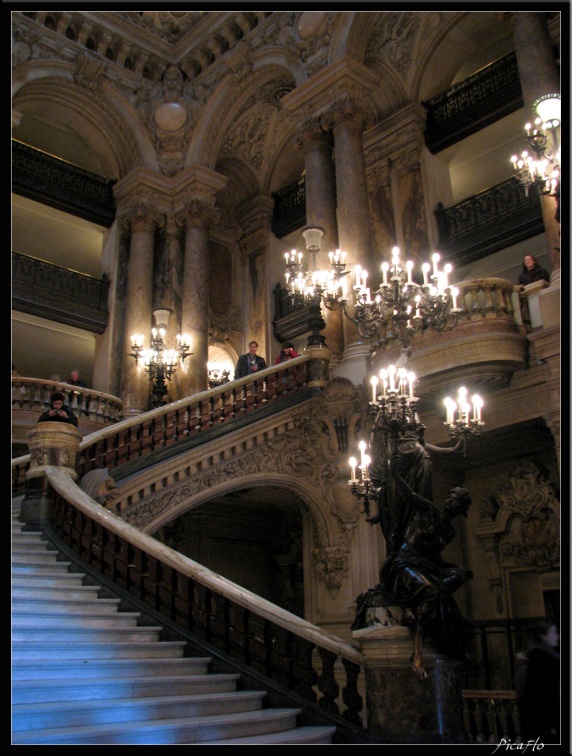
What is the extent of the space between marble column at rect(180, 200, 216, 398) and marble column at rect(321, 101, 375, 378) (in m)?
4.51

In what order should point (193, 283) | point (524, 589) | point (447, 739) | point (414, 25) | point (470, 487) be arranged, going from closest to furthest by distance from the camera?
point (447, 739), point (524, 589), point (470, 487), point (414, 25), point (193, 283)

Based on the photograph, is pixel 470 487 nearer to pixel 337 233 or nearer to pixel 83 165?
pixel 337 233

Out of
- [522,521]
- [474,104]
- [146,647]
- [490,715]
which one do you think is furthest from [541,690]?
[474,104]

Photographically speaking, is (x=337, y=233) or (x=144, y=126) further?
(x=144, y=126)

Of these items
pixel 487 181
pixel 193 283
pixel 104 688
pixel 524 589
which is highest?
pixel 487 181

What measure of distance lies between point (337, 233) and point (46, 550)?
855 centimetres

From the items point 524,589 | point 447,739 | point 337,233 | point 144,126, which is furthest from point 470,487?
point 144,126

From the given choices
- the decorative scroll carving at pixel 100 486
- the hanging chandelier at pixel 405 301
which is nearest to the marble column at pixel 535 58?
the hanging chandelier at pixel 405 301

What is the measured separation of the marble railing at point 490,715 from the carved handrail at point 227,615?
8.66 feet

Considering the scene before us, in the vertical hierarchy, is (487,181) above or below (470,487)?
above

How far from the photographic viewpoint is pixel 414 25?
1455 cm

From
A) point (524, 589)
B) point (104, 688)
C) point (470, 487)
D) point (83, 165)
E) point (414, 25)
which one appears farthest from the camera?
point (83, 165)

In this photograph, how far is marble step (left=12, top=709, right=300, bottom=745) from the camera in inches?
150

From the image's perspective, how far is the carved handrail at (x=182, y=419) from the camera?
355 inches
